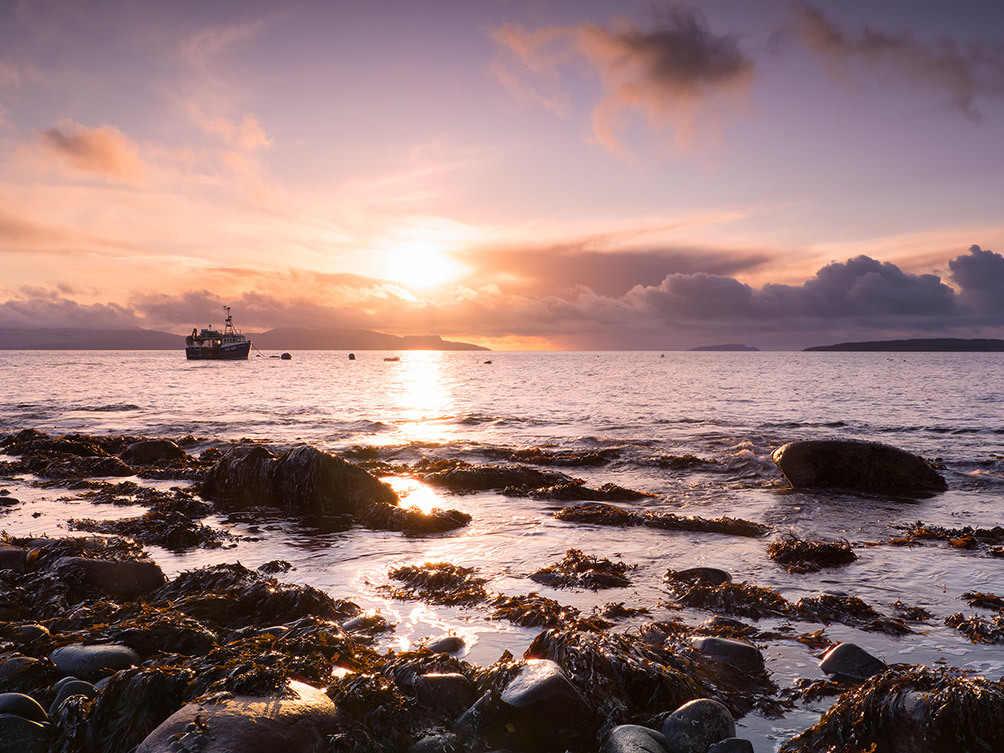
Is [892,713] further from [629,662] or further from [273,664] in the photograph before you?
[273,664]

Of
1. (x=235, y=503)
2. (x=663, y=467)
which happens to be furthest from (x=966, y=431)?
(x=235, y=503)

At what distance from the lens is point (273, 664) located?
158 inches

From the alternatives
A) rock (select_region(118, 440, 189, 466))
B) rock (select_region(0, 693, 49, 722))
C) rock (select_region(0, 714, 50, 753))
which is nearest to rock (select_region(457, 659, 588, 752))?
rock (select_region(0, 714, 50, 753))

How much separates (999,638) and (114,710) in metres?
7.19

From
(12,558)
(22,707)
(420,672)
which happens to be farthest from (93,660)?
(12,558)

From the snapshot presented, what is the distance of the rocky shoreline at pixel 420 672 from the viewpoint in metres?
3.52

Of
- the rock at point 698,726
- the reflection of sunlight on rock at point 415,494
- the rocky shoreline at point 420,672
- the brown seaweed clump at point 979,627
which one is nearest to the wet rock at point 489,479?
the reflection of sunlight on rock at point 415,494

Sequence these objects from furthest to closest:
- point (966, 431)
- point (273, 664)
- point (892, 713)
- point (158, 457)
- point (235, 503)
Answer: point (966, 431) < point (158, 457) < point (235, 503) < point (273, 664) < point (892, 713)

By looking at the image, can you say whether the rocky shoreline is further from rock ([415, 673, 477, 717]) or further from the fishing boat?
the fishing boat

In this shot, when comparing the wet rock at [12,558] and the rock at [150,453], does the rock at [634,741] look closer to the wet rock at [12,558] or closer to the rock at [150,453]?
the wet rock at [12,558]

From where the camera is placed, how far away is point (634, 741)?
138 inches

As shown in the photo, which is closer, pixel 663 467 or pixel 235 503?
pixel 235 503

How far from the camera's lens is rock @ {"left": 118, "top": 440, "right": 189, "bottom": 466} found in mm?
15562

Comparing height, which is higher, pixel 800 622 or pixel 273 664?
pixel 273 664
